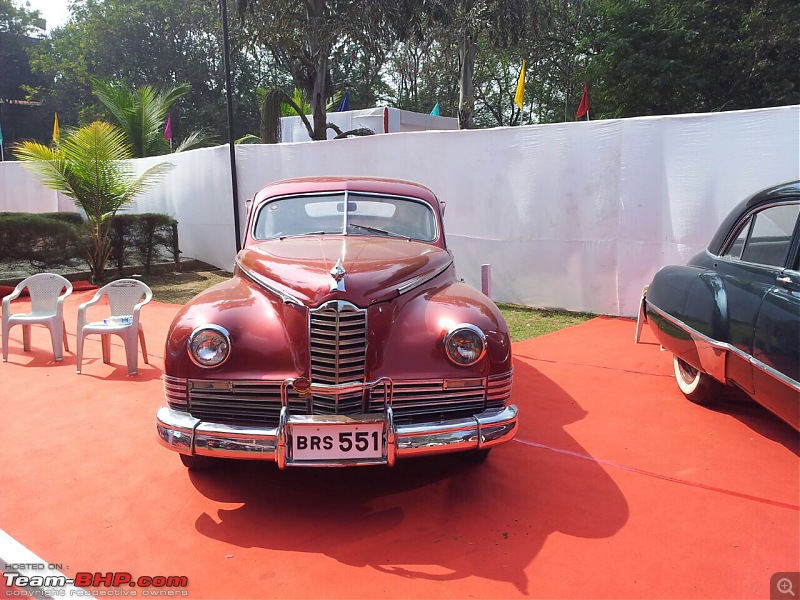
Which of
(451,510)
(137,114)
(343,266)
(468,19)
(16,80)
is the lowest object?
(451,510)

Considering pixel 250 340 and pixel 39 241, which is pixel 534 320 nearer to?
pixel 250 340

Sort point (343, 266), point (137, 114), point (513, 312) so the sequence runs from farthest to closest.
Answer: point (137, 114)
point (513, 312)
point (343, 266)

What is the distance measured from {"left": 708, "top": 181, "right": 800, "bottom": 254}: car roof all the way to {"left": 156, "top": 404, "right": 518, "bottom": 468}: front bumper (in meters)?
2.31

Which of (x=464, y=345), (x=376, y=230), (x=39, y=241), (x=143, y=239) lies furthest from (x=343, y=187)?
(x=143, y=239)

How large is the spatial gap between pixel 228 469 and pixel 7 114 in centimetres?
4064

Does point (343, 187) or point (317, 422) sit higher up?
point (343, 187)

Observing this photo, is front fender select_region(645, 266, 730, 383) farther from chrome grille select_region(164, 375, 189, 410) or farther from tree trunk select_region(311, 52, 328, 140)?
tree trunk select_region(311, 52, 328, 140)

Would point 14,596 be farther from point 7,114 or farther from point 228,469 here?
point 7,114

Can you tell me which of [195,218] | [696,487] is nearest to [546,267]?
[696,487]

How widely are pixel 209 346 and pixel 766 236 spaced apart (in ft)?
11.5

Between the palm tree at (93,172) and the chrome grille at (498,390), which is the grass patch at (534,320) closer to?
the chrome grille at (498,390)

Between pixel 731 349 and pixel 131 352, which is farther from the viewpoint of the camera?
pixel 131 352

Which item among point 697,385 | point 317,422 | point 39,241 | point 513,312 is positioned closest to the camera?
point 317,422

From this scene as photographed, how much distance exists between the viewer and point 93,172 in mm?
9555
